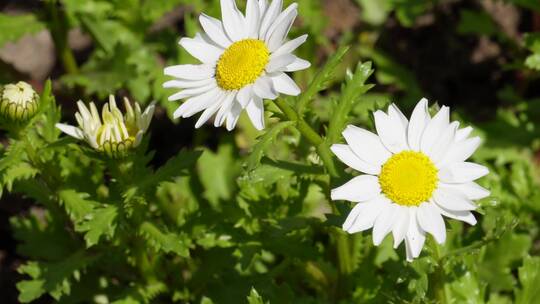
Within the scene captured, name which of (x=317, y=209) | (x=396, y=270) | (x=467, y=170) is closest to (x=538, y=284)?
(x=396, y=270)

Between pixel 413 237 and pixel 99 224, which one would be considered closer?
pixel 413 237

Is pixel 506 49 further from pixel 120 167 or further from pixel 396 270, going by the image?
pixel 120 167

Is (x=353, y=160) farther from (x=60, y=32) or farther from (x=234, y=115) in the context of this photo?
(x=60, y=32)

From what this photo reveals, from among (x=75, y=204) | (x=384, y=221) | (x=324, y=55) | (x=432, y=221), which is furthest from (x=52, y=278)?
(x=324, y=55)

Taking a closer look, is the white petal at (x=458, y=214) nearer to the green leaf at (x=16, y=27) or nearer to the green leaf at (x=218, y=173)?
the green leaf at (x=218, y=173)

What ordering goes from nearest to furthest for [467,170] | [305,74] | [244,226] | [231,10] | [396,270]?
1. [467,170]
2. [231,10]
3. [396,270]
4. [244,226]
5. [305,74]

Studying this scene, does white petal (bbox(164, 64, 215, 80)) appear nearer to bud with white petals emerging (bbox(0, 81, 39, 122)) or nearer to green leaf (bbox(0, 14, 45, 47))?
bud with white petals emerging (bbox(0, 81, 39, 122))

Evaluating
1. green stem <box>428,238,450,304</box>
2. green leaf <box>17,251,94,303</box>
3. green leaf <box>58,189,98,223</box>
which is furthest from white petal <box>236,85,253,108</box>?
green leaf <box>17,251,94,303</box>
